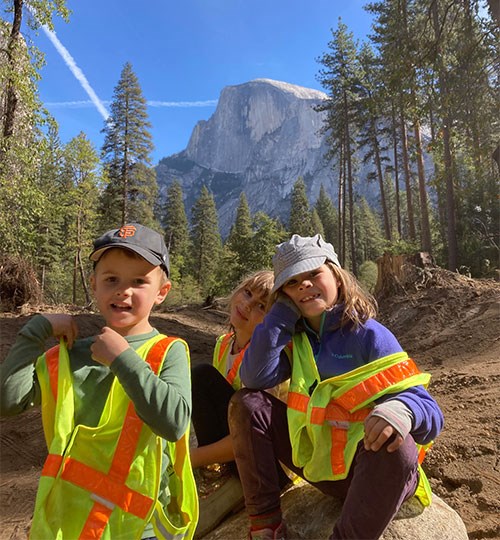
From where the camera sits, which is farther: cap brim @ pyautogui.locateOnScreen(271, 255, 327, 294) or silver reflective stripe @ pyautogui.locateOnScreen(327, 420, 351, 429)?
cap brim @ pyautogui.locateOnScreen(271, 255, 327, 294)

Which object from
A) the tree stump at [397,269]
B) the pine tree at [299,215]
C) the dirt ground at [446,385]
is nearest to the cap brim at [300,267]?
the dirt ground at [446,385]

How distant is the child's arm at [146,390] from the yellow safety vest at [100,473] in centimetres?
12

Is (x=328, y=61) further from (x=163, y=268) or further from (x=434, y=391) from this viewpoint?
(x=163, y=268)

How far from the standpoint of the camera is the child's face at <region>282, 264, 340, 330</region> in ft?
5.95

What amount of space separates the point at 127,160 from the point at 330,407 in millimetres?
26877

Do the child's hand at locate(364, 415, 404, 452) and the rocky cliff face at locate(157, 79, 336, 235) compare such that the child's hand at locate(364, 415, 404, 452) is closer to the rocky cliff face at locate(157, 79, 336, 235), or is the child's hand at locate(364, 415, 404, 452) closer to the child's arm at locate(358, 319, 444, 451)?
the child's arm at locate(358, 319, 444, 451)

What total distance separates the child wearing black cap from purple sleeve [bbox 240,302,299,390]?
41cm

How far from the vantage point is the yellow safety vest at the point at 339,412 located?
1530 millimetres

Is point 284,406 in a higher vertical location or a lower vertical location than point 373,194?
lower

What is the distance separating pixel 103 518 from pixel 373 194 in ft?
378

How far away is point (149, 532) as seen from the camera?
1.32m

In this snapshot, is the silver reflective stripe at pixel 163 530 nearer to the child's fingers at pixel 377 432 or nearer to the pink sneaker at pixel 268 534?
the pink sneaker at pixel 268 534

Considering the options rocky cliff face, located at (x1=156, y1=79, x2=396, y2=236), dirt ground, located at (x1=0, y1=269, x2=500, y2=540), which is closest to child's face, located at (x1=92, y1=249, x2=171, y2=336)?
dirt ground, located at (x1=0, y1=269, x2=500, y2=540)

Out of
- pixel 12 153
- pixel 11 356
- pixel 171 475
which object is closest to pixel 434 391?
pixel 171 475
